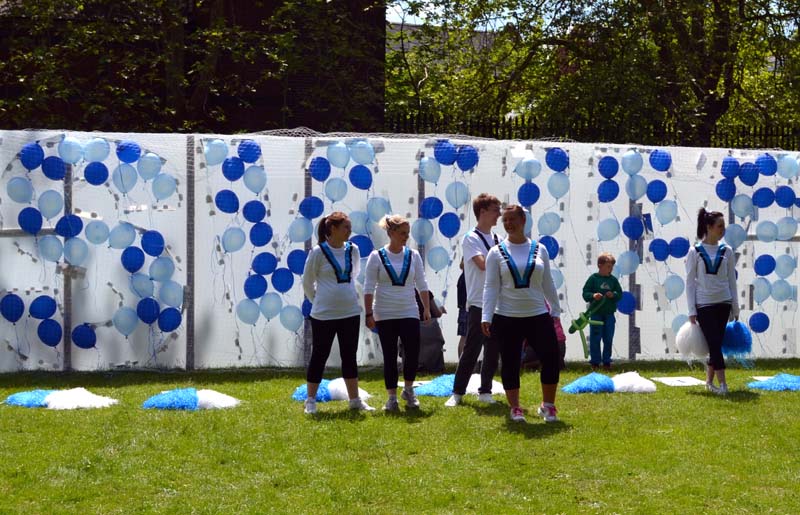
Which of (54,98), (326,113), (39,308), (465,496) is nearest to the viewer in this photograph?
(465,496)

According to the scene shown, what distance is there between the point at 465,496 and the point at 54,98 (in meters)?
12.9

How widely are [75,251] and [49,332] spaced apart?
0.80m

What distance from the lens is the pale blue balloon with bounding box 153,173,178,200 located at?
1038 cm

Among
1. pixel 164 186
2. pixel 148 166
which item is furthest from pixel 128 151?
pixel 164 186

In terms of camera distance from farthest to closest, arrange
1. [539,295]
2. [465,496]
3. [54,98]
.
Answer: [54,98]
[539,295]
[465,496]

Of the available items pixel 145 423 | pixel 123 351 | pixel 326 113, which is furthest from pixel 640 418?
pixel 326 113

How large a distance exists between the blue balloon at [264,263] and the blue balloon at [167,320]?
884mm

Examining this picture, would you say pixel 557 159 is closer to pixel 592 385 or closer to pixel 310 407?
pixel 592 385

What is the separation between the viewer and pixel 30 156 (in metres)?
10.1

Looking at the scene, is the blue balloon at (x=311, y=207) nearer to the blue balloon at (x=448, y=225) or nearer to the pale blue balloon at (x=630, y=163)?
the blue balloon at (x=448, y=225)

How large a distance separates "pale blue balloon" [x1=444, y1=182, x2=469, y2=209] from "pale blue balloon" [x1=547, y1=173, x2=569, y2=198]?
2.93 feet

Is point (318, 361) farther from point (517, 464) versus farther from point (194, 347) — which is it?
point (194, 347)

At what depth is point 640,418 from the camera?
25.5ft

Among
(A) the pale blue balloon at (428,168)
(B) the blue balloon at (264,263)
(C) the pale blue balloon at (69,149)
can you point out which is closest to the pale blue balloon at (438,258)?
(A) the pale blue balloon at (428,168)
